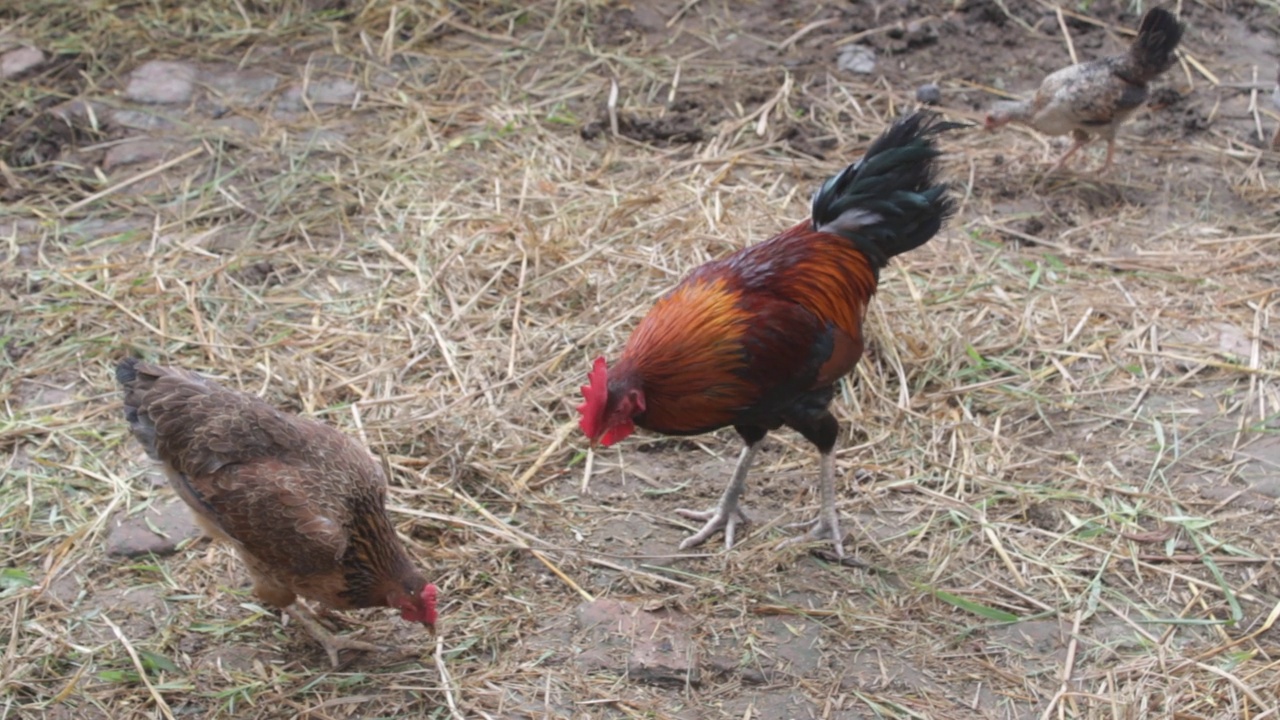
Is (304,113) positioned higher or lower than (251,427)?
lower

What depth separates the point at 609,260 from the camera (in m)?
6.08

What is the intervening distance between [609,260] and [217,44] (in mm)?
3621

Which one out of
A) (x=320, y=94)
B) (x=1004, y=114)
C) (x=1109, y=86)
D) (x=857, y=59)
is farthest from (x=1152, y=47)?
(x=320, y=94)

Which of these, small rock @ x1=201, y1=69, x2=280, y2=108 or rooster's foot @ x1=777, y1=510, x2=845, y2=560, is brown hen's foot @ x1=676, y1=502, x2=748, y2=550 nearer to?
rooster's foot @ x1=777, y1=510, x2=845, y2=560

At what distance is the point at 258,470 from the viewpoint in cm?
395

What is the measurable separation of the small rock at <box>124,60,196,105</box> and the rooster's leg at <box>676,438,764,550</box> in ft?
15.4

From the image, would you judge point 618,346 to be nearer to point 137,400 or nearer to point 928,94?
point 137,400

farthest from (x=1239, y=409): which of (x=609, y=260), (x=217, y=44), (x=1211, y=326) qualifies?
(x=217, y=44)

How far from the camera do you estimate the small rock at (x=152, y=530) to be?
14.8 ft

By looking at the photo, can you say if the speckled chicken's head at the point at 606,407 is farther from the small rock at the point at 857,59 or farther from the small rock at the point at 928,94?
the small rock at the point at 857,59

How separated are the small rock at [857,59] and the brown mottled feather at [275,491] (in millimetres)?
4879

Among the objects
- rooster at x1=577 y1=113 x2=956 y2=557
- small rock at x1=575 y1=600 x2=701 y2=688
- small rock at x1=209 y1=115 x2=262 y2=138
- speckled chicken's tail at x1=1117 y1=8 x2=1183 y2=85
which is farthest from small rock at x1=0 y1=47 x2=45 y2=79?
speckled chicken's tail at x1=1117 y1=8 x2=1183 y2=85

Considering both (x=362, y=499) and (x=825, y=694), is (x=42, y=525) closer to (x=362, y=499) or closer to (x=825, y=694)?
(x=362, y=499)

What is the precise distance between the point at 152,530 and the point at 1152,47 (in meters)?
5.70
